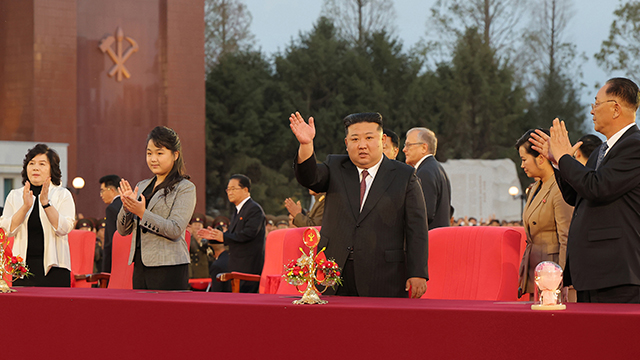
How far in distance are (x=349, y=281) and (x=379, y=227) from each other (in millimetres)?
276

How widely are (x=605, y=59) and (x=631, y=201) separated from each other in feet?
78.7

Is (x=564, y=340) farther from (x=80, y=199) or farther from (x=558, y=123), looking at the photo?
(x=80, y=199)

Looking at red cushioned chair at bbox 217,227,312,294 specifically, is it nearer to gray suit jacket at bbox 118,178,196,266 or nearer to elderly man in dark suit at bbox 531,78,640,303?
gray suit jacket at bbox 118,178,196,266

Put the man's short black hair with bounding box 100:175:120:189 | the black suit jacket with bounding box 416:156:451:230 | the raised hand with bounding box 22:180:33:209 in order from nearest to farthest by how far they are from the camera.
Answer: the raised hand with bounding box 22:180:33:209
the black suit jacket with bounding box 416:156:451:230
the man's short black hair with bounding box 100:175:120:189

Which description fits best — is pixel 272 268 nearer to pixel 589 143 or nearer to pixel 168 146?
pixel 168 146

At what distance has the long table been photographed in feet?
7.68

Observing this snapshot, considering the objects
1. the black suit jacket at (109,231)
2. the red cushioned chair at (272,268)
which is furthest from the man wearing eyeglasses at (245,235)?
the black suit jacket at (109,231)

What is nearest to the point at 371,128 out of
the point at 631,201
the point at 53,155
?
the point at 631,201

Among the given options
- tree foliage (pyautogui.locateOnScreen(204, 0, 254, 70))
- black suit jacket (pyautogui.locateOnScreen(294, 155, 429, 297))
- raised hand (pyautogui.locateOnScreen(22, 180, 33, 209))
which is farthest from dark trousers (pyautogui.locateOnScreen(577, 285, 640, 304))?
tree foliage (pyautogui.locateOnScreen(204, 0, 254, 70))

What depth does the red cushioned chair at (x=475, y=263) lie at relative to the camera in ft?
12.4

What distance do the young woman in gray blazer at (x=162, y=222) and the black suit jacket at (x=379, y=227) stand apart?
787mm

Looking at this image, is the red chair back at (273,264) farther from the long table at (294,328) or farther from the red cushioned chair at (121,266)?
the long table at (294,328)

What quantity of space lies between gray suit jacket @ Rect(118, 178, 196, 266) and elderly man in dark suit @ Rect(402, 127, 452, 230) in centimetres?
176

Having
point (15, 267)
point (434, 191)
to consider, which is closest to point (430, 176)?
point (434, 191)
